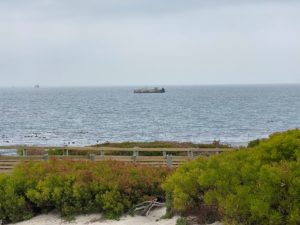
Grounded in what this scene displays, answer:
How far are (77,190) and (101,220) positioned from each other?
800mm

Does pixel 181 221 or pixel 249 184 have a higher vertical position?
pixel 249 184

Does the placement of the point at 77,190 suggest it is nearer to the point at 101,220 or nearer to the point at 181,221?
the point at 101,220

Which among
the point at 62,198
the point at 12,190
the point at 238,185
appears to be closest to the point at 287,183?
the point at 238,185

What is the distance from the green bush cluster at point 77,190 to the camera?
11352 millimetres

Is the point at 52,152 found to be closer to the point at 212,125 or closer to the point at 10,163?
the point at 10,163

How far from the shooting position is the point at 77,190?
1133 centimetres

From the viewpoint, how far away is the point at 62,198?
1156cm

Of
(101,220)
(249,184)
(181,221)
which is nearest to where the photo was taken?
(249,184)

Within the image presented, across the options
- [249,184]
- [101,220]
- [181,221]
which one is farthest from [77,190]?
[249,184]

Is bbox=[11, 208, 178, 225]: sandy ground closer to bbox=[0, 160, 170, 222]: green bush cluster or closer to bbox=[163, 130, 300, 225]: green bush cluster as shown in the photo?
bbox=[0, 160, 170, 222]: green bush cluster

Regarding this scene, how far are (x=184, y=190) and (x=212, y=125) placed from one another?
69.7 meters

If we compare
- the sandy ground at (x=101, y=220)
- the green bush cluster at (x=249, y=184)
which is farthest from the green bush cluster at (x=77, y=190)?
the green bush cluster at (x=249, y=184)

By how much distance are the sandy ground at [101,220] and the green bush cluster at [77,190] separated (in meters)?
0.16

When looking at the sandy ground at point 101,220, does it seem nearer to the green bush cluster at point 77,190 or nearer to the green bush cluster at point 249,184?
the green bush cluster at point 77,190
